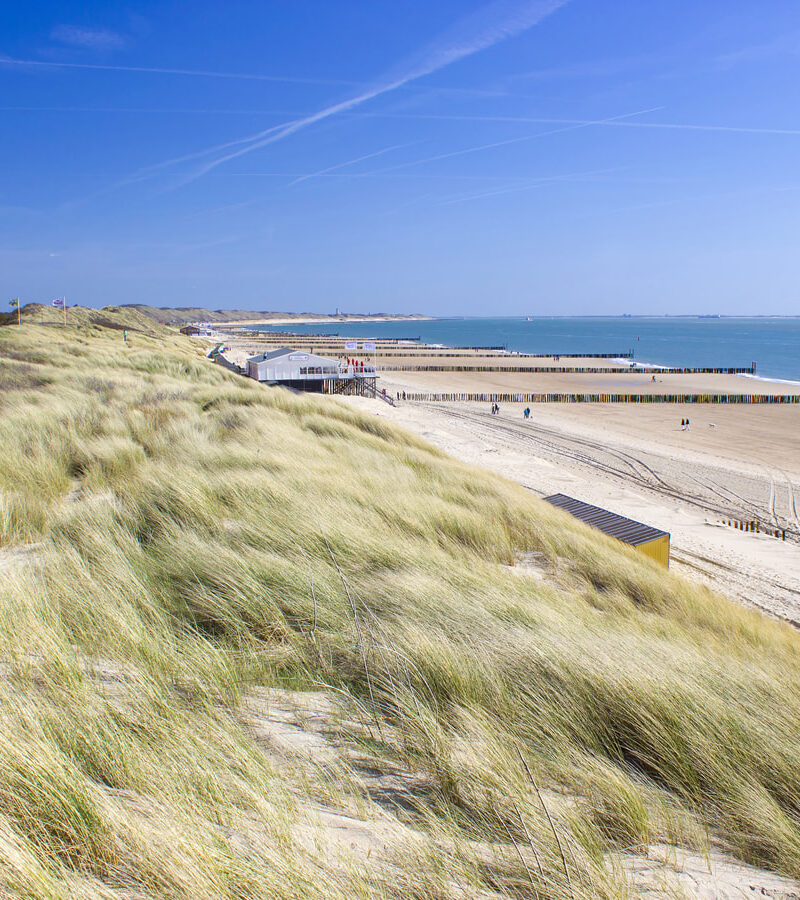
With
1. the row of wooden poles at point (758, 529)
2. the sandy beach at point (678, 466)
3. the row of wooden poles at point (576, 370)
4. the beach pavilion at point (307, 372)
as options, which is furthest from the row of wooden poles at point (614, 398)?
the row of wooden poles at point (758, 529)

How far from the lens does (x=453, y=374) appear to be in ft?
219

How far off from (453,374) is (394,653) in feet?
211

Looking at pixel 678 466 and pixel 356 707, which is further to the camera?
pixel 678 466

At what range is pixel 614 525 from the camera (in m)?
9.59

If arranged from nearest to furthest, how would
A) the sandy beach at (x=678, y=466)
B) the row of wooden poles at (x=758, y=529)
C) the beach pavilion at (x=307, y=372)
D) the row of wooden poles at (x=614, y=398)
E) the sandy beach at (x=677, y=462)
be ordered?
the sandy beach at (x=678, y=466), the sandy beach at (x=677, y=462), the row of wooden poles at (x=758, y=529), the beach pavilion at (x=307, y=372), the row of wooden poles at (x=614, y=398)

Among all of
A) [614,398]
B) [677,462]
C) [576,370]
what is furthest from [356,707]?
[576,370]

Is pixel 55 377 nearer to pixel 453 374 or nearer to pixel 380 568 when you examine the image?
pixel 380 568

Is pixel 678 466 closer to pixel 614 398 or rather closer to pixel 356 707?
pixel 356 707

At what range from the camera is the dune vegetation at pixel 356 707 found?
192cm

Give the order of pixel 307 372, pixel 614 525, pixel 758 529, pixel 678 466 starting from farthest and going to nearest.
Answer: pixel 307 372 < pixel 678 466 < pixel 758 529 < pixel 614 525

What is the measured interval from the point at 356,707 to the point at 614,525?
761 cm

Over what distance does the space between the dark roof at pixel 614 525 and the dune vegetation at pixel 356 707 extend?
110 inches

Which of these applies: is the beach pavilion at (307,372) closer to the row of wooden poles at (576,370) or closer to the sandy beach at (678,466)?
the sandy beach at (678,466)

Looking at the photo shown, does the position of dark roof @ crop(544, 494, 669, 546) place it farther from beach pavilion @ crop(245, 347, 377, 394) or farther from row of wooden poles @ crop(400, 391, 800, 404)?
row of wooden poles @ crop(400, 391, 800, 404)
